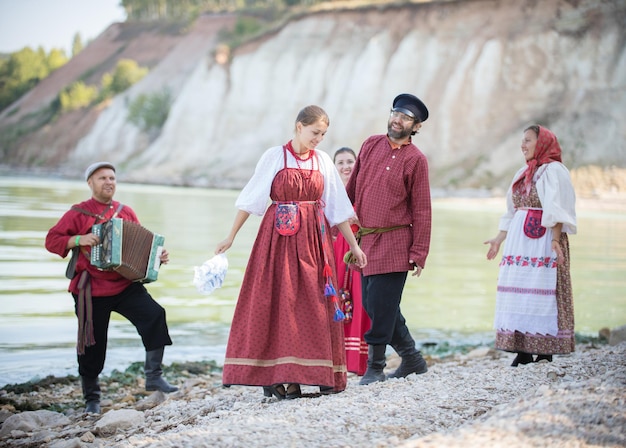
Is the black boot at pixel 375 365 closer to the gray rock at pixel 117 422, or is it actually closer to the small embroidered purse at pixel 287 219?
the small embroidered purse at pixel 287 219

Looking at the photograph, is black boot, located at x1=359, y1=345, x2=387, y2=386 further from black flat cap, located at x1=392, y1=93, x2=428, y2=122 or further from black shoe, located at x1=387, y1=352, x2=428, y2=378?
black flat cap, located at x1=392, y1=93, x2=428, y2=122

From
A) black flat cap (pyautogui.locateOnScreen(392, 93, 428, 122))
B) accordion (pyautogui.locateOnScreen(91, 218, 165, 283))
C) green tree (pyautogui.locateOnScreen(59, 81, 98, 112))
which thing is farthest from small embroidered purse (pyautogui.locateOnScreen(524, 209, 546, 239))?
green tree (pyautogui.locateOnScreen(59, 81, 98, 112))

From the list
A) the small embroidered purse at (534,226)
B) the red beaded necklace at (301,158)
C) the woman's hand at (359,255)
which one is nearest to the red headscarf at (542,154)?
the small embroidered purse at (534,226)

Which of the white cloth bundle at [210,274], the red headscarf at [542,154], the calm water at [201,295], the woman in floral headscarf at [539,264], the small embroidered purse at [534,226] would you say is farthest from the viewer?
the calm water at [201,295]

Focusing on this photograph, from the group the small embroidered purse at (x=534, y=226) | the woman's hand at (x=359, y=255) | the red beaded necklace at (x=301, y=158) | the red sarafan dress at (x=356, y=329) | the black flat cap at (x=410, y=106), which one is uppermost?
the black flat cap at (x=410, y=106)

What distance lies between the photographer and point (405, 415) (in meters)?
4.61

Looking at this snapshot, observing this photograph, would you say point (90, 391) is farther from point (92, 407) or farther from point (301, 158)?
point (301, 158)

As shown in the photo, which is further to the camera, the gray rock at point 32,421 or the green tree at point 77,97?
the green tree at point 77,97

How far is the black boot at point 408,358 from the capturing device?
6449mm

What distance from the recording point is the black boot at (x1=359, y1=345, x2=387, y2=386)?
6133 millimetres

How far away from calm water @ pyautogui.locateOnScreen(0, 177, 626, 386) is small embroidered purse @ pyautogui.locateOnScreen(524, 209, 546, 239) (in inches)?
121

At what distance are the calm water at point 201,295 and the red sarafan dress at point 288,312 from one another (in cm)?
294

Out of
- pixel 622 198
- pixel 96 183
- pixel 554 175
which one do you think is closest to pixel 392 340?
pixel 554 175

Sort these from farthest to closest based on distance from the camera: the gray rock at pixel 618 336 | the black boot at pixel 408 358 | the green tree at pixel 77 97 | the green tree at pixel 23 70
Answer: the green tree at pixel 23 70 → the green tree at pixel 77 97 → the gray rock at pixel 618 336 → the black boot at pixel 408 358
